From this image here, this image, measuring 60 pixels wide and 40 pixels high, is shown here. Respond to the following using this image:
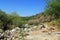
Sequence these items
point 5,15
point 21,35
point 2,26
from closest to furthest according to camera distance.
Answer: point 21,35
point 2,26
point 5,15

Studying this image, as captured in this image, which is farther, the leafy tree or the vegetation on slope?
the vegetation on slope

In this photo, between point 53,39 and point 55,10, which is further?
point 55,10

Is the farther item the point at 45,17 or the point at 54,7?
the point at 45,17

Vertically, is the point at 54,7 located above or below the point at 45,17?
above

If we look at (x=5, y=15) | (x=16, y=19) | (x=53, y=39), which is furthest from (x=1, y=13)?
(x=53, y=39)

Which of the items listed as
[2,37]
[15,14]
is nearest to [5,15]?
[15,14]

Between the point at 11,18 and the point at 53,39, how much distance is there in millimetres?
27789

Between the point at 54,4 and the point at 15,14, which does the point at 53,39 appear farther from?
the point at 15,14

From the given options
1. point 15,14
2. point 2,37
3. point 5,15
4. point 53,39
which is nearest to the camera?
point 53,39

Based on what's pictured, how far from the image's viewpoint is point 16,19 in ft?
150

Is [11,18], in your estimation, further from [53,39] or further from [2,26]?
[53,39]

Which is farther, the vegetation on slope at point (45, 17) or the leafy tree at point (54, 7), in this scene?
the vegetation on slope at point (45, 17)

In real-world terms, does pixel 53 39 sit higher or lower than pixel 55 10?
lower

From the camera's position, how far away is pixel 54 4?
24.6 m
